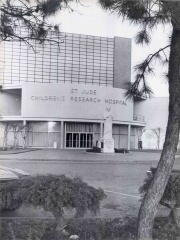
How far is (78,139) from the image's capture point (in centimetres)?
4294

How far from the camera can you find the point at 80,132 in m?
42.9

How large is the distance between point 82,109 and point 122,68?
51.7 feet

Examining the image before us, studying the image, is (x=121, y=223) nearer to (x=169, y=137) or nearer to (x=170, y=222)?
(x=170, y=222)

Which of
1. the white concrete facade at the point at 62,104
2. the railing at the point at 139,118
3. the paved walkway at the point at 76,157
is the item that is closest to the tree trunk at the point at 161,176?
the paved walkway at the point at 76,157

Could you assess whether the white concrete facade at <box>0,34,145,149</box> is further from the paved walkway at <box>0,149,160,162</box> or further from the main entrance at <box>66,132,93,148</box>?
the paved walkway at <box>0,149,160,162</box>

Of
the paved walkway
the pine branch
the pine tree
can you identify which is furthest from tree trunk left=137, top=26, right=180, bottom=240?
the paved walkway

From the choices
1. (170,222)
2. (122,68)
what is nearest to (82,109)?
(122,68)

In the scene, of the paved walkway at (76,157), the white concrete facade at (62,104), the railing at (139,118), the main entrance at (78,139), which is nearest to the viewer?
the paved walkway at (76,157)

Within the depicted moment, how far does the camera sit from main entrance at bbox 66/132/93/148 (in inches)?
1683

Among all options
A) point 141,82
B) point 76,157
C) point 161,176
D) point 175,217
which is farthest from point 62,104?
point 161,176

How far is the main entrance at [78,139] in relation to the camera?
42750mm

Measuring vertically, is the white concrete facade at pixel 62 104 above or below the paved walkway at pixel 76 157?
above

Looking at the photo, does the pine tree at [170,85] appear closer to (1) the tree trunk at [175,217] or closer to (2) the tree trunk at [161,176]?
(2) the tree trunk at [161,176]

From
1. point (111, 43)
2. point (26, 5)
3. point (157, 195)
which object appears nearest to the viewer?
point (157, 195)
